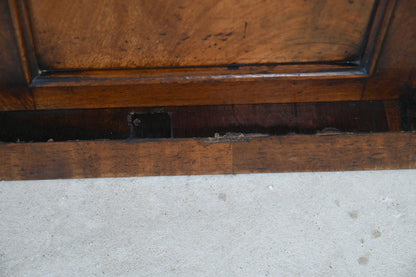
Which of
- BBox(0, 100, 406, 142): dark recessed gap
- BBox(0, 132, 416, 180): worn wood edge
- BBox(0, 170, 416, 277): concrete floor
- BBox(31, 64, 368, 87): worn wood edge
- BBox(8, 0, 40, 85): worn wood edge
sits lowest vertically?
BBox(0, 170, 416, 277): concrete floor

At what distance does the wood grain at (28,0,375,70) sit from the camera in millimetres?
699

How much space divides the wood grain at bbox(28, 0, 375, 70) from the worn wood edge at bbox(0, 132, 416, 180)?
0.61ft

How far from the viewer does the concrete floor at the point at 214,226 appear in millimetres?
786

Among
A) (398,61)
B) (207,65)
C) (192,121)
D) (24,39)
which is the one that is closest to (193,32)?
(207,65)

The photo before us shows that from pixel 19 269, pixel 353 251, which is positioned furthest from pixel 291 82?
pixel 19 269

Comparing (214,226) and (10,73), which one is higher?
(10,73)

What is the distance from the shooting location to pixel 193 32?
737 mm

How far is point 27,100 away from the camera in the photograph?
2.64 feet

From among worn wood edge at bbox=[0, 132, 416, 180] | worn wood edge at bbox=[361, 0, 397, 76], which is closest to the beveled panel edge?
worn wood edge at bbox=[361, 0, 397, 76]

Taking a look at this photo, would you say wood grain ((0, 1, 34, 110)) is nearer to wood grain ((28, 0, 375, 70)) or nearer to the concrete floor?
wood grain ((28, 0, 375, 70))

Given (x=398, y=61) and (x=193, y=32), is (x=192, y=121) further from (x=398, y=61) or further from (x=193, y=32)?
(x=398, y=61)

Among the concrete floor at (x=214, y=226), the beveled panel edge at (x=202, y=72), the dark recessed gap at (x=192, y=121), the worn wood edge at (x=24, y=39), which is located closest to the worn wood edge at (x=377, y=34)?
the beveled panel edge at (x=202, y=72)

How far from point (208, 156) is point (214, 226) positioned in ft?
0.55

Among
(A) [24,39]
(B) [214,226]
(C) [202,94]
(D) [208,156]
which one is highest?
(A) [24,39]
